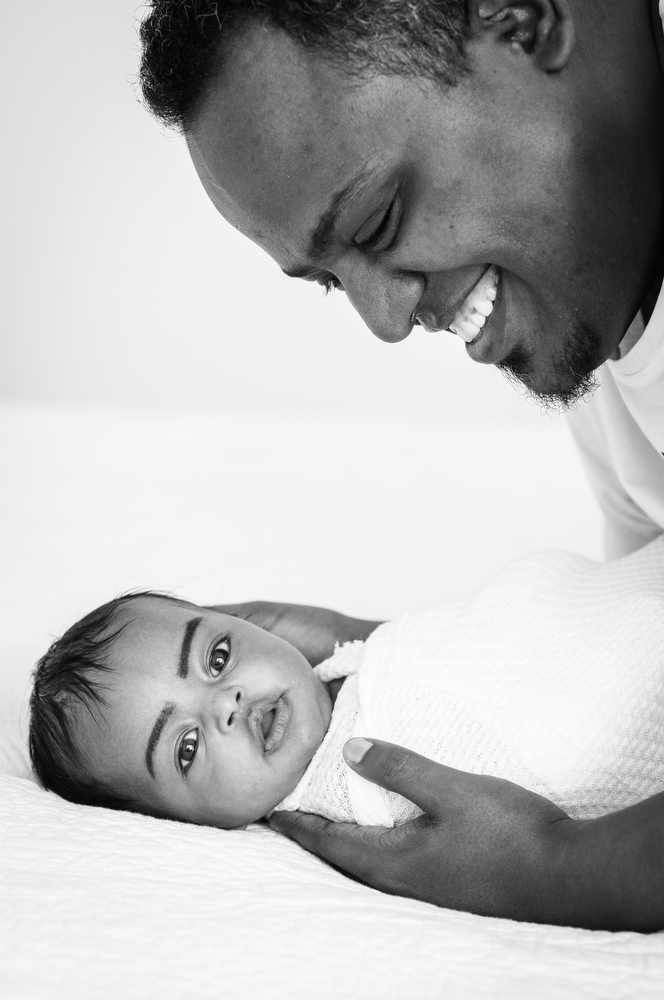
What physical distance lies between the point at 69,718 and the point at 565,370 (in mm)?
743

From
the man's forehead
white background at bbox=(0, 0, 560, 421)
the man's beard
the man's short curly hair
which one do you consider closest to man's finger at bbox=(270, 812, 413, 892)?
the man's beard

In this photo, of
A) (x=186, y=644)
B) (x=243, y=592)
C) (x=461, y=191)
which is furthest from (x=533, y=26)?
(x=243, y=592)

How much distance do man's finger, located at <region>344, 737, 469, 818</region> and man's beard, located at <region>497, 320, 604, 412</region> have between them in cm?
45

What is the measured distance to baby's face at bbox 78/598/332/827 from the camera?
1.25 meters

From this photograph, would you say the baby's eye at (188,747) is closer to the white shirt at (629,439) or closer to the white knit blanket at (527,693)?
the white knit blanket at (527,693)

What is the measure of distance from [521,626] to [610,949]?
19.1 inches

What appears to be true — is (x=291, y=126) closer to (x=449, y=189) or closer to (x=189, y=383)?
(x=449, y=189)

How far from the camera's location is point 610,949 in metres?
0.81

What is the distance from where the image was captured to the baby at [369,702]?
3.63ft

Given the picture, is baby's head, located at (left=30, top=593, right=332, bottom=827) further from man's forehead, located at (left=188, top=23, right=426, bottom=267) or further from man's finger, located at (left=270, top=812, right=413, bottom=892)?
man's forehead, located at (left=188, top=23, right=426, bottom=267)

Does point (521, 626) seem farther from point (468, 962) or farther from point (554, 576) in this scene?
point (468, 962)

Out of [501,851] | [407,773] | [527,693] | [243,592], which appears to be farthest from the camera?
[243,592]

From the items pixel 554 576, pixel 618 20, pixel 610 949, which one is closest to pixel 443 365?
pixel 554 576

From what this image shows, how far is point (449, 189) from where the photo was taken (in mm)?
1025
